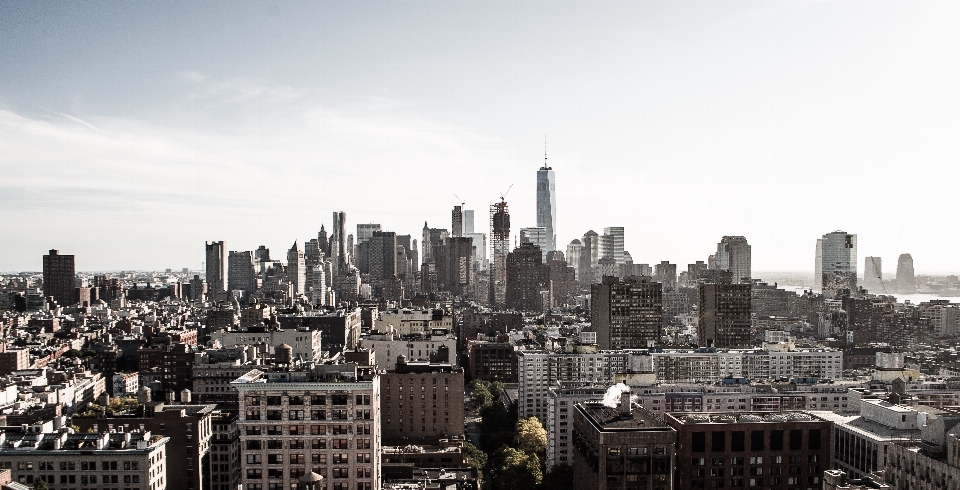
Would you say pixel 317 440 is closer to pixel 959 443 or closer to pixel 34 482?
pixel 34 482

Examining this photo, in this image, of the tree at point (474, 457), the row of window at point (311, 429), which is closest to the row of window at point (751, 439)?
the row of window at point (311, 429)

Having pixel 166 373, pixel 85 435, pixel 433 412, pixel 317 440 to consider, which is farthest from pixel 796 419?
pixel 166 373

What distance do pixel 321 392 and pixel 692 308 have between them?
169m

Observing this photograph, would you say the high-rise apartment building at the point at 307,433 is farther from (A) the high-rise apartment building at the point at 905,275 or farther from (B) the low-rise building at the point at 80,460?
(A) the high-rise apartment building at the point at 905,275

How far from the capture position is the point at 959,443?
1249 inches

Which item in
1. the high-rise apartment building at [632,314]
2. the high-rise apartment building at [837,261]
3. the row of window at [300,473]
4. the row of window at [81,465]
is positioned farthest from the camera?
the high-rise apartment building at [837,261]

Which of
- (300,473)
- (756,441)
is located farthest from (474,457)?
Answer: (300,473)

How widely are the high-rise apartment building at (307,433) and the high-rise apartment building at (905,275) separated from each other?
369 feet

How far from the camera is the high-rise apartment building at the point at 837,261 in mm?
181812

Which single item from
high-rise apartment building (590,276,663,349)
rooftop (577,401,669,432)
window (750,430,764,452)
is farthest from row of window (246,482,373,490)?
high-rise apartment building (590,276,663,349)

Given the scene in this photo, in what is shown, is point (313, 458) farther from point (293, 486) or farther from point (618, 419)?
point (618, 419)

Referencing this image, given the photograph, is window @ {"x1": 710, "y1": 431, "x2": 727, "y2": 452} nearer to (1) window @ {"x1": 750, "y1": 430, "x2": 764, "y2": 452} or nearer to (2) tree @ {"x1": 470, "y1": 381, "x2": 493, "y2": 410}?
(1) window @ {"x1": 750, "y1": 430, "x2": 764, "y2": 452}

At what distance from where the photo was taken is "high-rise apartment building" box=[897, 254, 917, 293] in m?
131

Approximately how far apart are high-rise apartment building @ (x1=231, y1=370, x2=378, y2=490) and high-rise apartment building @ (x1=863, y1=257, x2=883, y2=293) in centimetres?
14071
